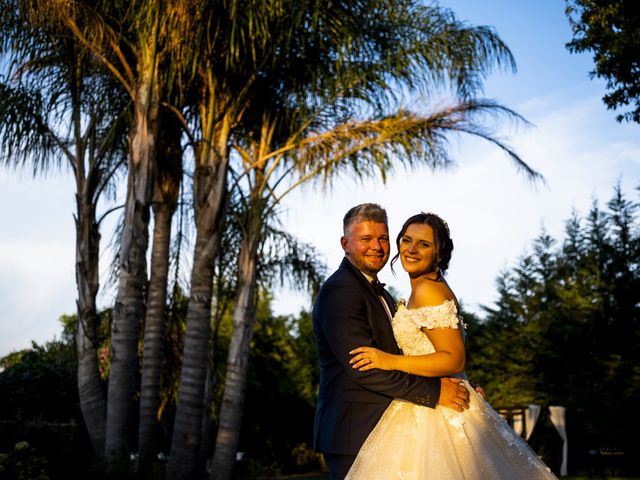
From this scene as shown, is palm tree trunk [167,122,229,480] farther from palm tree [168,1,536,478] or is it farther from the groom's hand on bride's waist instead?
the groom's hand on bride's waist

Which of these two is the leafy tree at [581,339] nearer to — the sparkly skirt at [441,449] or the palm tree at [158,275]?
the palm tree at [158,275]

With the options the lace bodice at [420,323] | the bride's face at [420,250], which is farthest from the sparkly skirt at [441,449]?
the bride's face at [420,250]

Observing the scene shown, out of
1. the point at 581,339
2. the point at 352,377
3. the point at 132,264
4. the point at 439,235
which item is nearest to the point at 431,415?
the point at 352,377

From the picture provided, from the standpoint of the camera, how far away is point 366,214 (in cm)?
469

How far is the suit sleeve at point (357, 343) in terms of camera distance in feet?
14.1

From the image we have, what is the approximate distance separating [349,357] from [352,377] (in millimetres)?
98

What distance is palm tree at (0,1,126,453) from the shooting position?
1268 cm

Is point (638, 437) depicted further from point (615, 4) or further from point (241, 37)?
point (241, 37)

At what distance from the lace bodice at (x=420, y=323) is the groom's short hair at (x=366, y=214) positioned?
50 centimetres

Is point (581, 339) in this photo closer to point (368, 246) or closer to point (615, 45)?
point (615, 45)

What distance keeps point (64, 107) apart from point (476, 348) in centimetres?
2196

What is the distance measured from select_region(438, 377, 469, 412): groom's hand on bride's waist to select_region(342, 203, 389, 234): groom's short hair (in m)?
0.89

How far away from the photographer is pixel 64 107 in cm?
1378

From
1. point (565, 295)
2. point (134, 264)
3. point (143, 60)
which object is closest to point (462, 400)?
point (134, 264)
